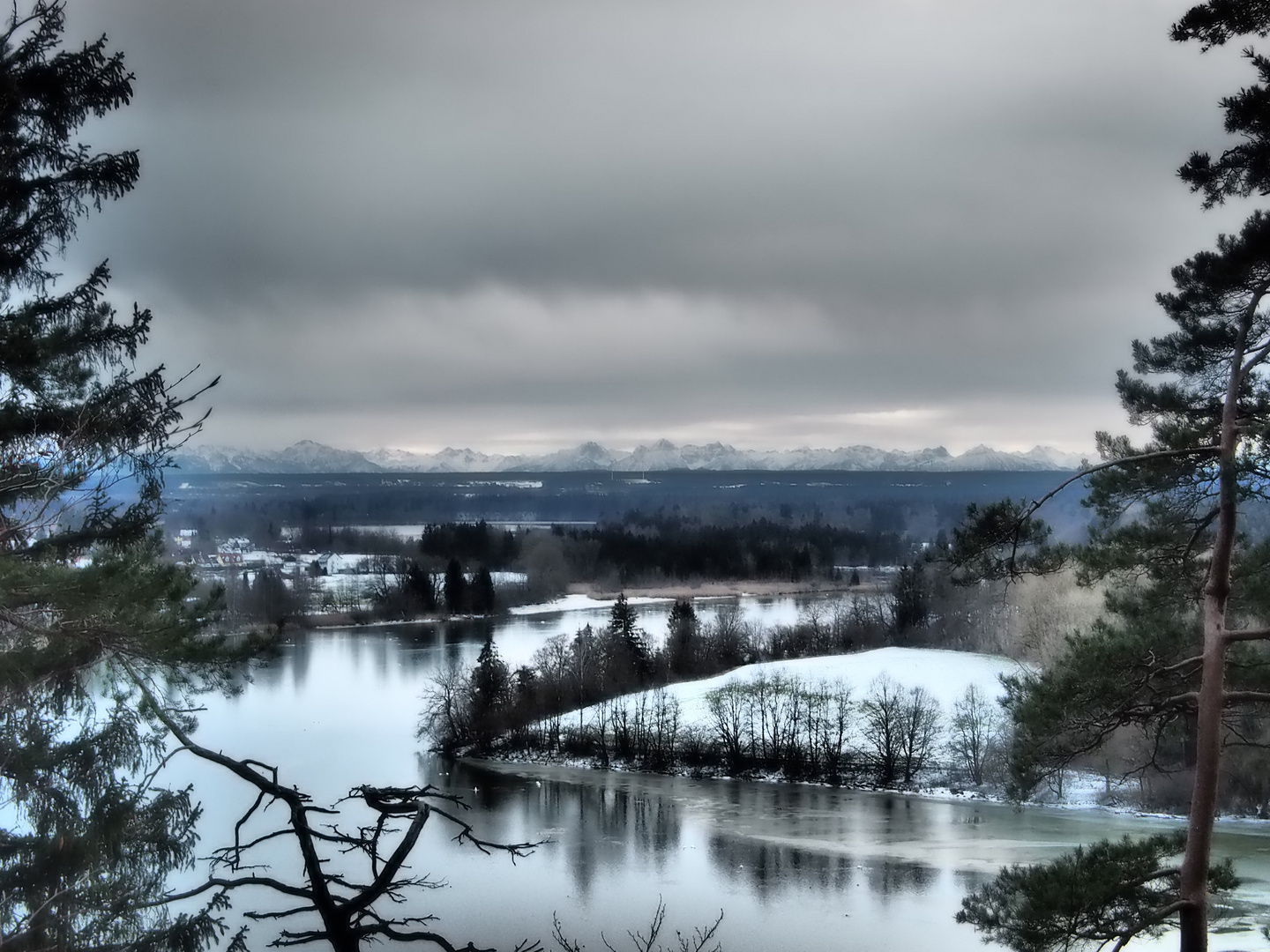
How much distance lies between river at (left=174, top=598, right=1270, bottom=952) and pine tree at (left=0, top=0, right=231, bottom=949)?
4.89 m

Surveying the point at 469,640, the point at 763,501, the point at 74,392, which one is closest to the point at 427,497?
the point at 763,501

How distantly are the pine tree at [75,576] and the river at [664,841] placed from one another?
16.1 feet

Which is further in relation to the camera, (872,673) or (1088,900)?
(872,673)

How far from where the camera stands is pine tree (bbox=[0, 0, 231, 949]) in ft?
12.1

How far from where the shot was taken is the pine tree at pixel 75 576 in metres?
3.70

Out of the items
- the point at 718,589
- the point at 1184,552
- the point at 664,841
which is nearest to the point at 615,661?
the point at 664,841

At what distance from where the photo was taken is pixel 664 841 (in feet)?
54.0

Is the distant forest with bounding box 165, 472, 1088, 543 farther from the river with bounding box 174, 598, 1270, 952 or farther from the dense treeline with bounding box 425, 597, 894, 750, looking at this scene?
the river with bounding box 174, 598, 1270, 952

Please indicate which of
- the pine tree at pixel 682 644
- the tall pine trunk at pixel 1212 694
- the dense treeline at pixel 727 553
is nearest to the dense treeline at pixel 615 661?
the pine tree at pixel 682 644

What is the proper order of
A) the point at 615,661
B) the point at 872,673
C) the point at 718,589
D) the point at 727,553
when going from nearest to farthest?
the point at 615,661, the point at 872,673, the point at 718,589, the point at 727,553

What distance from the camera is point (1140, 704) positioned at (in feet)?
16.3

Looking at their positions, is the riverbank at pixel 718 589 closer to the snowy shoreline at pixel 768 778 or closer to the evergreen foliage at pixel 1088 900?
the snowy shoreline at pixel 768 778

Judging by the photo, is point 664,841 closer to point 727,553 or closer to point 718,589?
point 718,589

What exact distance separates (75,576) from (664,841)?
13882 millimetres
